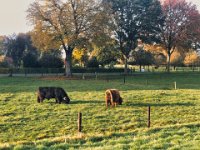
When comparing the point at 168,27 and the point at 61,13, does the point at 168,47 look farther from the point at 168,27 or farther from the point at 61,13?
the point at 61,13

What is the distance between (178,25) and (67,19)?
24116 mm

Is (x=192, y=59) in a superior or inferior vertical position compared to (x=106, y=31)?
inferior

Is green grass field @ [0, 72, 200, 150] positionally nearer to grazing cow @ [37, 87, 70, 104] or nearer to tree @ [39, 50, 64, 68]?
grazing cow @ [37, 87, 70, 104]

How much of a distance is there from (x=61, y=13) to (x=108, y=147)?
4222 centimetres

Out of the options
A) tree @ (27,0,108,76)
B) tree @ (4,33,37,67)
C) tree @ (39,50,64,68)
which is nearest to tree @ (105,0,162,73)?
tree @ (27,0,108,76)

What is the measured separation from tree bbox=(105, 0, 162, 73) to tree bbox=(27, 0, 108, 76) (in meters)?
9.22

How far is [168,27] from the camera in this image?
66125mm

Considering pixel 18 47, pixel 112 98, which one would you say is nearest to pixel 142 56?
pixel 18 47

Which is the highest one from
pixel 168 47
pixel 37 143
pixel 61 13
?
pixel 61 13

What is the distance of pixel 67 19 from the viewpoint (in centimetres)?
5109

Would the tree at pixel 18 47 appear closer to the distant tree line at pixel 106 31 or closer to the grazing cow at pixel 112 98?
the distant tree line at pixel 106 31

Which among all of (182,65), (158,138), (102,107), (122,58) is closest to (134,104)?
(102,107)

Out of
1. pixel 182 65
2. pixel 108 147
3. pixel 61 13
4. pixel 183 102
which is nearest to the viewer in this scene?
pixel 108 147

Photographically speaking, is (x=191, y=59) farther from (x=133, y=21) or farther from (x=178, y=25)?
(x=133, y=21)
